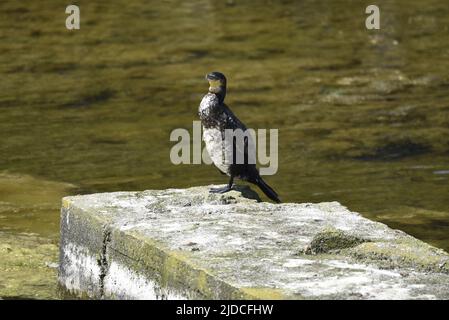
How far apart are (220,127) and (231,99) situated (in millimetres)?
7244

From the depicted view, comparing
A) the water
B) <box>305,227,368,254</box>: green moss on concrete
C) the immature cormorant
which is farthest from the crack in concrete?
<box>305,227,368,254</box>: green moss on concrete

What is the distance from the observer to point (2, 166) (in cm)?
1228

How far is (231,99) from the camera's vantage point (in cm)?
1530

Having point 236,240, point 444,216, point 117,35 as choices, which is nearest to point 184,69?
point 117,35

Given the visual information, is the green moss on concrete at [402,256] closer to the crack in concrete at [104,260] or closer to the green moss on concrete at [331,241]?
the green moss on concrete at [331,241]

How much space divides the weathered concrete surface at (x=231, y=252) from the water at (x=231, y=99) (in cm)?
84

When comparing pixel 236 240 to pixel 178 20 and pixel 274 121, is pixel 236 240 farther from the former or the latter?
pixel 178 20

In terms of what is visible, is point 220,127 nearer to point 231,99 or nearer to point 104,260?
point 104,260

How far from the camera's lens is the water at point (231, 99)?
1160 centimetres

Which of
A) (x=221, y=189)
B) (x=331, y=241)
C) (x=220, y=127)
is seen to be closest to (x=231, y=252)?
(x=331, y=241)

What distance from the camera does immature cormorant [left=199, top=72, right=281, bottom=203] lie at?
8.06m

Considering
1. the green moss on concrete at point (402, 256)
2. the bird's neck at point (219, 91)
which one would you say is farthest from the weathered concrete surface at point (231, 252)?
the bird's neck at point (219, 91)

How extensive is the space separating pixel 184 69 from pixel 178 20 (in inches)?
118

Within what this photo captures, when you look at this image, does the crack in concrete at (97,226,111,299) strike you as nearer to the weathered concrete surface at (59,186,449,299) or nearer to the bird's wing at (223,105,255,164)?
the weathered concrete surface at (59,186,449,299)
